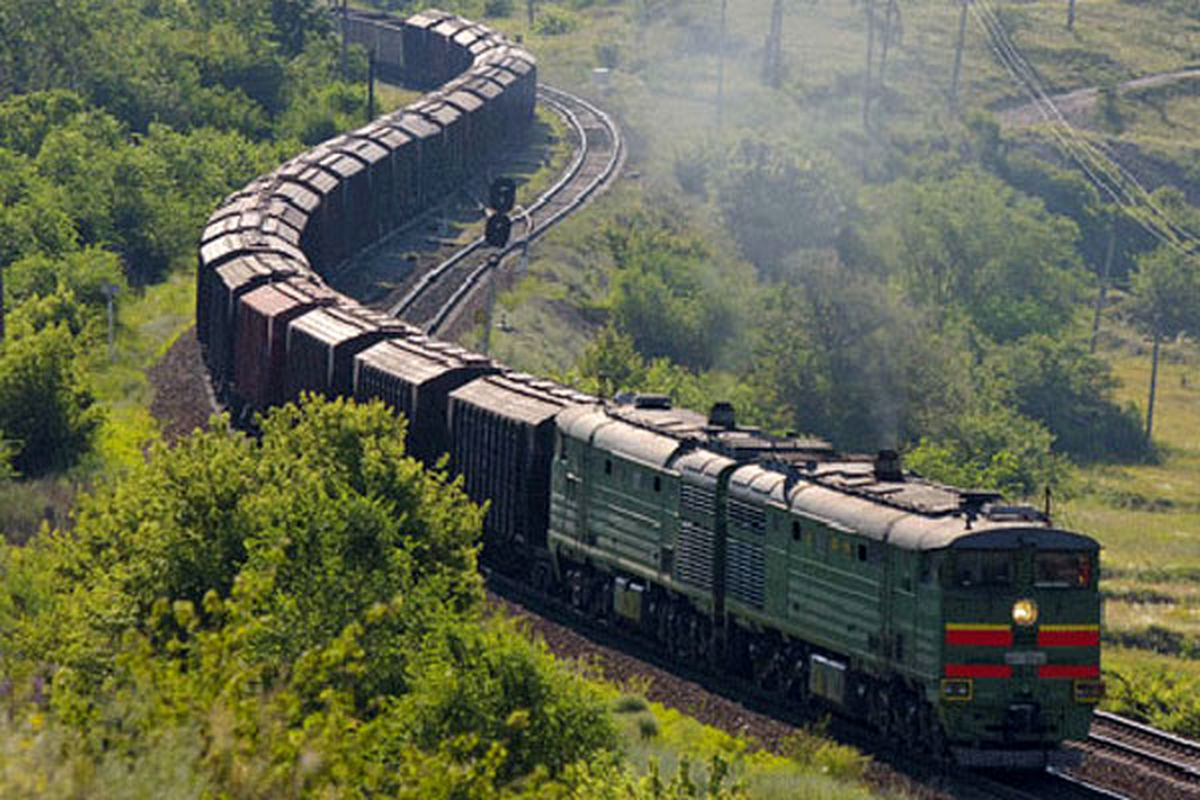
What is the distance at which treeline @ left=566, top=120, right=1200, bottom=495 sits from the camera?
89.2 m

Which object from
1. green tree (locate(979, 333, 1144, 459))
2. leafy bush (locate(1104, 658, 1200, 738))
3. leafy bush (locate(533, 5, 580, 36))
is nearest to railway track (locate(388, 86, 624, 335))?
green tree (locate(979, 333, 1144, 459))

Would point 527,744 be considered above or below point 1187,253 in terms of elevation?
above

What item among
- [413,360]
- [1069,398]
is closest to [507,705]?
[413,360]

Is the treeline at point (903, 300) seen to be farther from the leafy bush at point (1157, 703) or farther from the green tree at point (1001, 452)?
the leafy bush at point (1157, 703)

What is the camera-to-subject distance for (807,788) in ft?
86.1

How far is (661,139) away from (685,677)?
86.9 m

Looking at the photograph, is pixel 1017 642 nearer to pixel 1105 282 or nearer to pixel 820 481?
pixel 820 481

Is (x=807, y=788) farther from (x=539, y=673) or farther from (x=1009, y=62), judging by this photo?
(x=1009, y=62)

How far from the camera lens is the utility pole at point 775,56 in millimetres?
150875

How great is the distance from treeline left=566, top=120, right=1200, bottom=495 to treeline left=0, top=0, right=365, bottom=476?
1723 cm

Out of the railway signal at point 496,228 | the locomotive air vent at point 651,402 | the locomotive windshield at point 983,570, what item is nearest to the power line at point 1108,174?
the railway signal at point 496,228

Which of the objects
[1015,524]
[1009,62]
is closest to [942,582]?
[1015,524]

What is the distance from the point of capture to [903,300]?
10588cm

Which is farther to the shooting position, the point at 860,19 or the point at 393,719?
the point at 860,19
